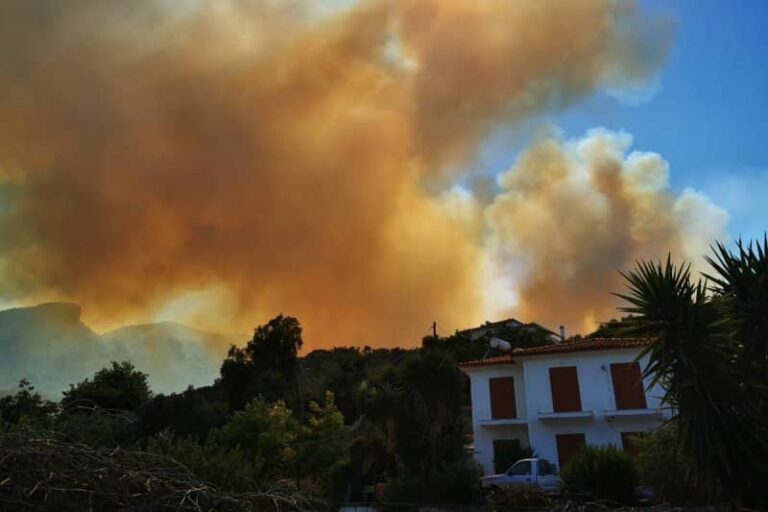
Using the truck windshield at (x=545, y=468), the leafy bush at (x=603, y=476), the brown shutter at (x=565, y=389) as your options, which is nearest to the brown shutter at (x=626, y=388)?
the brown shutter at (x=565, y=389)

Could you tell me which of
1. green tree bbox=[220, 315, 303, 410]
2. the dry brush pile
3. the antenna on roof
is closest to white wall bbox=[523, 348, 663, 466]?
the antenna on roof

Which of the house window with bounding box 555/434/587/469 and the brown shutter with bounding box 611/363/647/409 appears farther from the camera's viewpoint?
the house window with bounding box 555/434/587/469

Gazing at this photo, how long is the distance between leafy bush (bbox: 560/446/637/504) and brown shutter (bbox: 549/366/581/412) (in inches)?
534

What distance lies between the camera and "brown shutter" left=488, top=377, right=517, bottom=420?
31.4 meters

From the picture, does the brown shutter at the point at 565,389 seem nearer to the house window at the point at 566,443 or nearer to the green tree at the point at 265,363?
the house window at the point at 566,443

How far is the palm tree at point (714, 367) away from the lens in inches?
406

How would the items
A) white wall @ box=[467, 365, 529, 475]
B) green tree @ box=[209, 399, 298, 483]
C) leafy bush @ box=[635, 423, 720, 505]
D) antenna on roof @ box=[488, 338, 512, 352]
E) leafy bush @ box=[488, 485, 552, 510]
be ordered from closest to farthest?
leafy bush @ box=[488, 485, 552, 510], leafy bush @ box=[635, 423, 720, 505], green tree @ box=[209, 399, 298, 483], white wall @ box=[467, 365, 529, 475], antenna on roof @ box=[488, 338, 512, 352]

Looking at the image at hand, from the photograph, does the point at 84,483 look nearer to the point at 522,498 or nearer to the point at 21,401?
the point at 522,498

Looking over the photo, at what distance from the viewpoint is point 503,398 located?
3175cm

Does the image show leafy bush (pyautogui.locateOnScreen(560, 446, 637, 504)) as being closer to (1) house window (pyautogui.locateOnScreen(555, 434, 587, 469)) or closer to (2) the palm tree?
(2) the palm tree

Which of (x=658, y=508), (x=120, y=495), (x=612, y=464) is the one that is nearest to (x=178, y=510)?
(x=120, y=495)

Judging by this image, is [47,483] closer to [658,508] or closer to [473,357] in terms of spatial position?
[658,508]

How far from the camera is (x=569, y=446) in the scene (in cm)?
2900

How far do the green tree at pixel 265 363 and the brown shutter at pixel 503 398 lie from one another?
18138 millimetres
